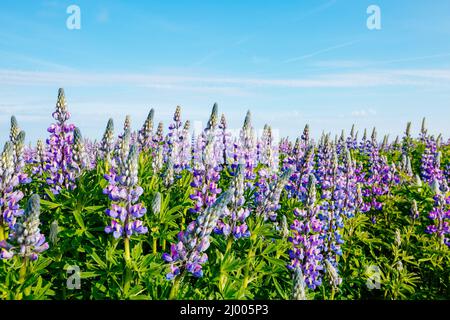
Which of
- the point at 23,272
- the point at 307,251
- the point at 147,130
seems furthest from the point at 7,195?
the point at 147,130

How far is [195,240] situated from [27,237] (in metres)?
1.52

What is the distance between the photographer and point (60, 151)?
539 cm

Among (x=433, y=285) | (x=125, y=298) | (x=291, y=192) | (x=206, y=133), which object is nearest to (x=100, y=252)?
(x=125, y=298)

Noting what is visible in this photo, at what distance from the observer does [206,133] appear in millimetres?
6031

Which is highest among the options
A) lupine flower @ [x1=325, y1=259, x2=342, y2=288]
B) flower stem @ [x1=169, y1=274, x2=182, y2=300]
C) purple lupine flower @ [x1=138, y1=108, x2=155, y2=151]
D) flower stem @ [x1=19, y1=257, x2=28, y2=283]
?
purple lupine flower @ [x1=138, y1=108, x2=155, y2=151]

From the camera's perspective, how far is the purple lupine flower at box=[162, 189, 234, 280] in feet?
10.2

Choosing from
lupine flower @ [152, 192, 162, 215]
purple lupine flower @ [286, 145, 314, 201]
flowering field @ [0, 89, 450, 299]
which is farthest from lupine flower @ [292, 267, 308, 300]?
purple lupine flower @ [286, 145, 314, 201]

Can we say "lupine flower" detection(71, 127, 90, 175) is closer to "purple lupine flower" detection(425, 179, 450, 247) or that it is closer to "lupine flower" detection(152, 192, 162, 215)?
"lupine flower" detection(152, 192, 162, 215)

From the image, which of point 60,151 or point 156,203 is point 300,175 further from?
point 60,151

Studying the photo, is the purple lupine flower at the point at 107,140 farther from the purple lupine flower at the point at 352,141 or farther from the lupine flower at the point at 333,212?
the purple lupine flower at the point at 352,141

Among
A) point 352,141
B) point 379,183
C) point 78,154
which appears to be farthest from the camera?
point 352,141

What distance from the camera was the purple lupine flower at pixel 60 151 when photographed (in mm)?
5168

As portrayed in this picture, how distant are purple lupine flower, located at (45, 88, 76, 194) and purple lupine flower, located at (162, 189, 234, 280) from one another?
2498 millimetres

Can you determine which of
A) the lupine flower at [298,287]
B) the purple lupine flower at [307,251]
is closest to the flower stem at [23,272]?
the lupine flower at [298,287]
